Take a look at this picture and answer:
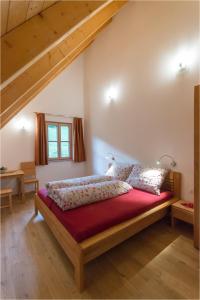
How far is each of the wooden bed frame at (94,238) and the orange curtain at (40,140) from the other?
203 centimetres

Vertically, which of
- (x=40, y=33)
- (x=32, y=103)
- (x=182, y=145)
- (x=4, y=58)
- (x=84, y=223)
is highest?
A: (x=32, y=103)

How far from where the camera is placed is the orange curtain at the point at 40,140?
4180 millimetres

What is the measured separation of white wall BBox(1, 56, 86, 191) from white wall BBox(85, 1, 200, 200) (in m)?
0.74

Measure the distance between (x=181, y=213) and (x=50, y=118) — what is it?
3.88 meters

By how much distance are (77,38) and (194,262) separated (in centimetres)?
293

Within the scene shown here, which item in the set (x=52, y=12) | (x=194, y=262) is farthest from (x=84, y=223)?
(x=52, y=12)

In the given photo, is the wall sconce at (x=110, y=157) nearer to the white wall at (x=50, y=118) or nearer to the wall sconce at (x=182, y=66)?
the white wall at (x=50, y=118)

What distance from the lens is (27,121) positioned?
4105mm

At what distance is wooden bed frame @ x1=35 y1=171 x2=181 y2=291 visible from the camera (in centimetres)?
146

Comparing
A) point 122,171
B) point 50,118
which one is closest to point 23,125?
point 50,118

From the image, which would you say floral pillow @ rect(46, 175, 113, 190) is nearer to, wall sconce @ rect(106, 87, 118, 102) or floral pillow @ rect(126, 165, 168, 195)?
floral pillow @ rect(126, 165, 168, 195)

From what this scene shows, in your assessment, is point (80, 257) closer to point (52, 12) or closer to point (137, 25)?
point (52, 12)

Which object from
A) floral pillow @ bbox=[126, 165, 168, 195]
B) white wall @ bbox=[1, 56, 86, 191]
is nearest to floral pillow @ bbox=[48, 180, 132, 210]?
floral pillow @ bbox=[126, 165, 168, 195]

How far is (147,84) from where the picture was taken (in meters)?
3.06
